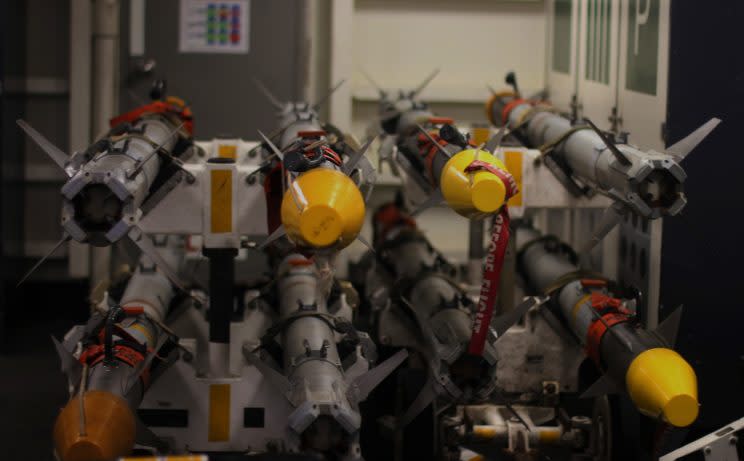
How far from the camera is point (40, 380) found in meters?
6.61

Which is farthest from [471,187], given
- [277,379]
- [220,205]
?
[220,205]

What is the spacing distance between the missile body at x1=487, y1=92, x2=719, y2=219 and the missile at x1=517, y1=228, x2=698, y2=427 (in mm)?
413

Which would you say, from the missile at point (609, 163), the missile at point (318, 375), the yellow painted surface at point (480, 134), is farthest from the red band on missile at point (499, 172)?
the yellow painted surface at point (480, 134)

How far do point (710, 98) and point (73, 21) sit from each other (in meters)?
4.43

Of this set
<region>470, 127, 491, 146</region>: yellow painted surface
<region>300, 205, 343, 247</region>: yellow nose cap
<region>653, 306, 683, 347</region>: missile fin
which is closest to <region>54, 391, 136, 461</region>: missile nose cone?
<region>300, 205, 343, 247</region>: yellow nose cap

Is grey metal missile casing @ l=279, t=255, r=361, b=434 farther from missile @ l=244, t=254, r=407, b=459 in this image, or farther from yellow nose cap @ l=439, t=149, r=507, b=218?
yellow nose cap @ l=439, t=149, r=507, b=218

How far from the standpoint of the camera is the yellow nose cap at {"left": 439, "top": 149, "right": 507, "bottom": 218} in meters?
4.02

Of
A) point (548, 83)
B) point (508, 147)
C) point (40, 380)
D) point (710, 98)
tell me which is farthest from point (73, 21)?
point (710, 98)

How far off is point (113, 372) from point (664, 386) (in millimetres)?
1792

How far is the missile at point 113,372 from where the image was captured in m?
3.62

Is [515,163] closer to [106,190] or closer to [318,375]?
[318,375]

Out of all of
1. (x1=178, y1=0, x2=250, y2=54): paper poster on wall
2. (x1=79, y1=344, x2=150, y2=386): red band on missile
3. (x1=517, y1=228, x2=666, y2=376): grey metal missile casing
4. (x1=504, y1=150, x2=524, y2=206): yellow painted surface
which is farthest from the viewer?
(x1=178, y1=0, x2=250, y2=54): paper poster on wall

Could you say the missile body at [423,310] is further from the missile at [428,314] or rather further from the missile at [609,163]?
the missile at [609,163]

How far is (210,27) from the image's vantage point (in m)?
8.17
